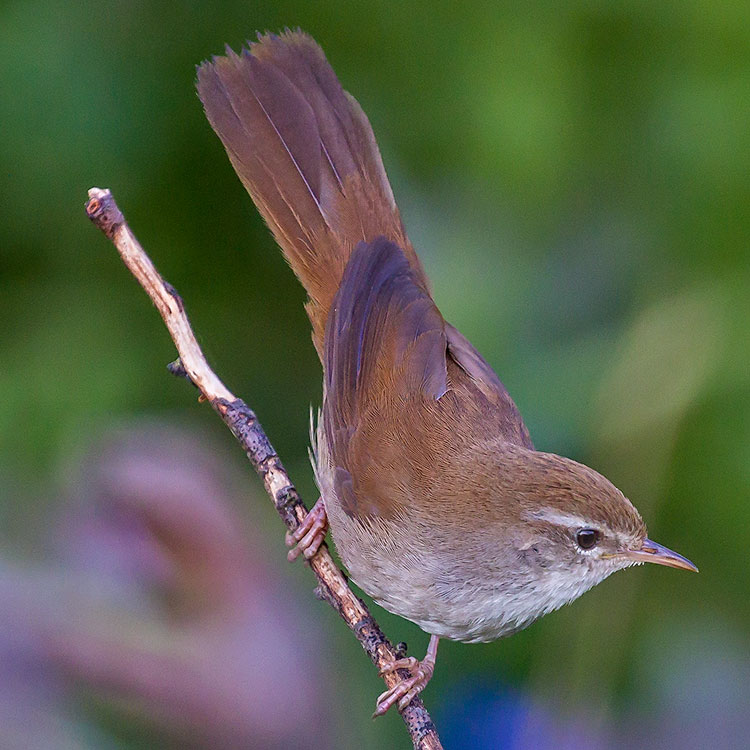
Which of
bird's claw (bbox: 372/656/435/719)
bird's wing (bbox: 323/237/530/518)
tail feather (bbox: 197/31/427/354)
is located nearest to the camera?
bird's claw (bbox: 372/656/435/719)

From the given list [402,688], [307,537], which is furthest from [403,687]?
[307,537]

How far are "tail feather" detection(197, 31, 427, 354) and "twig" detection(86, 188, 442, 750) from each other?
54 centimetres

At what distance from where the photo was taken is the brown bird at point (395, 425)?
8.84 ft

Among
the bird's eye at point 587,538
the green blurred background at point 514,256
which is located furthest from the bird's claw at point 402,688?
the bird's eye at point 587,538

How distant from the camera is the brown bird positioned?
270 centimetres

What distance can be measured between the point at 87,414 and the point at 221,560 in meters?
1.31

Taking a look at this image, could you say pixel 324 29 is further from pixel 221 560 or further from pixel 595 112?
pixel 221 560

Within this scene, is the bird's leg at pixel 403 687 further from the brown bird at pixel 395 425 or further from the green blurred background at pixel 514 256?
the green blurred background at pixel 514 256

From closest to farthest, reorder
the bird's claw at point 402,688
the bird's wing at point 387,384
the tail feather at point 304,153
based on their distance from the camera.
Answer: the bird's claw at point 402,688
the bird's wing at point 387,384
the tail feather at point 304,153

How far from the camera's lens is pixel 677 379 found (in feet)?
11.6

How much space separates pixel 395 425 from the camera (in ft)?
9.92

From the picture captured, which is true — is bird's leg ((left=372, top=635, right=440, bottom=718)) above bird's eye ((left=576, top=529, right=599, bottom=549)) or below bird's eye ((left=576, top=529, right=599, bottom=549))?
below

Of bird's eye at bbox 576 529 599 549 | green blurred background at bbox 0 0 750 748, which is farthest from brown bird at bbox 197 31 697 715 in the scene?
green blurred background at bbox 0 0 750 748

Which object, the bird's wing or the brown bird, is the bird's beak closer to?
the brown bird
